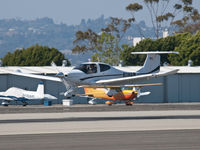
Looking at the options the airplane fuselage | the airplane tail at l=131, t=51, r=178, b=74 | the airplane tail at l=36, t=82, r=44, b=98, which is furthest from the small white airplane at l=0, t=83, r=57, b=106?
the airplane tail at l=131, t=51, r=178, b=74

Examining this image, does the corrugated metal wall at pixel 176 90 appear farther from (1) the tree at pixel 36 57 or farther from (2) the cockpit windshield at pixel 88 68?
(1) the tree at pixel 36 57

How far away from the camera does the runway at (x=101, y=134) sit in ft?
76.8

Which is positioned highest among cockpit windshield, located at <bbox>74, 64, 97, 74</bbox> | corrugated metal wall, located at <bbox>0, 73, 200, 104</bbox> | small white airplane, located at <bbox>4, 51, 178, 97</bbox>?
cockpit windshield, located at <bbox>74, 64, 97, 74</bbox>

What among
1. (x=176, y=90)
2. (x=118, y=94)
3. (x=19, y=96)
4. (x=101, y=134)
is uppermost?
(x=101, y=134)

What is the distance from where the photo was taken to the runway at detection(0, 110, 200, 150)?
922 inches

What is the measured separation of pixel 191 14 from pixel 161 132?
153800 mm

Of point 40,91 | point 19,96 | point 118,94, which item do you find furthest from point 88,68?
point 19,96

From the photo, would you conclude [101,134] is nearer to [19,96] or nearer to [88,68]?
[88,68]

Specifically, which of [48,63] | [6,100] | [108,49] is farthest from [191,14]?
[6,100]

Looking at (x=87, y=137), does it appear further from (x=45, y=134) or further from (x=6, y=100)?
(x=6, y=100)

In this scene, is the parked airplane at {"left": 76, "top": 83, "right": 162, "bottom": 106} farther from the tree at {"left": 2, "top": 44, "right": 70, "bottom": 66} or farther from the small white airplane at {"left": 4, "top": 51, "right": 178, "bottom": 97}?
the tree at {"left": 2, "top": 44, "right": 70, "bottom": 66}

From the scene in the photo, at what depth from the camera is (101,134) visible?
2802 cm

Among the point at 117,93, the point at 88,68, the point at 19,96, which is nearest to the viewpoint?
the point at 88,68

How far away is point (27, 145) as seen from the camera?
23.7 meters
